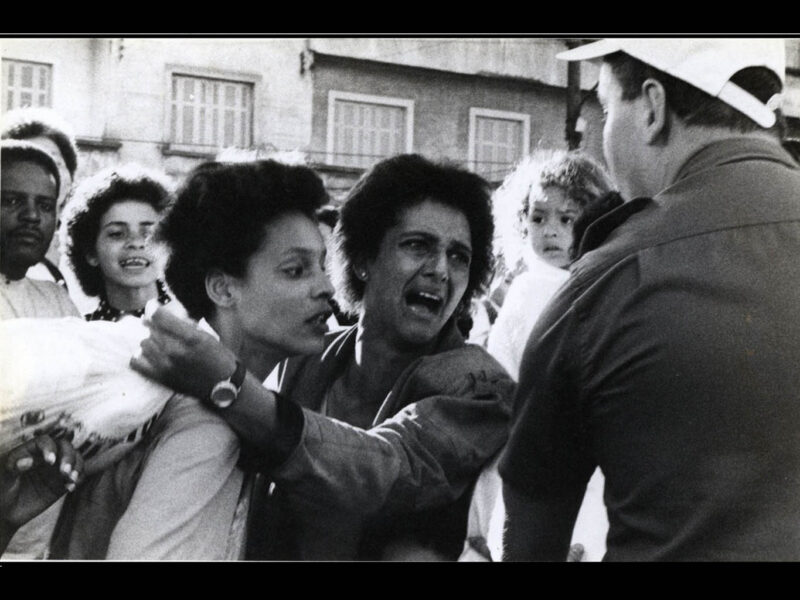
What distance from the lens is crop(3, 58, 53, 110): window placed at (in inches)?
148

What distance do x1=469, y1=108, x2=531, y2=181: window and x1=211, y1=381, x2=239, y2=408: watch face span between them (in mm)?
1221

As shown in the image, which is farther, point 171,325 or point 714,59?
point 171,325

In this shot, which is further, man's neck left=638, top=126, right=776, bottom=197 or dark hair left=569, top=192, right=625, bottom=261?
dark hair left=569, top=192, right=625, bottom=261

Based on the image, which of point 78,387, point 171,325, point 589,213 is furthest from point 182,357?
point 589,213

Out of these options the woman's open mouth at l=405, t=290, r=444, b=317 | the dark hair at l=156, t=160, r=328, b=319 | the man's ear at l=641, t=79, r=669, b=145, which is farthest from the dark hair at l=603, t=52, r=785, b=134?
the dark hair at l=156, t=160, r=328, b=319

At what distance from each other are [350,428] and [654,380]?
127 cm

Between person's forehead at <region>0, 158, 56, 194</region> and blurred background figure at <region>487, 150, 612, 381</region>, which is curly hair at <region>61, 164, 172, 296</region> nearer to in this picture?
person's forehead at <region>0, 158, 56, 194</region>

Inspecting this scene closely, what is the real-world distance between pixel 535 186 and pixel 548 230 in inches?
7.0

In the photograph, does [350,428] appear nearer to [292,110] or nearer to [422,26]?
[292,110]

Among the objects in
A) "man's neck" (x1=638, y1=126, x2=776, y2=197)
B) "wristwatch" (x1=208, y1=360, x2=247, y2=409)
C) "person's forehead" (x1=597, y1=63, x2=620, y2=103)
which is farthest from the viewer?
"wristwatch" (x1=208, y1=360, x2=247, y2=409)

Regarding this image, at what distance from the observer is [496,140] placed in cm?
388

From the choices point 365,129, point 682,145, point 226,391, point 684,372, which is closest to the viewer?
point 684,372

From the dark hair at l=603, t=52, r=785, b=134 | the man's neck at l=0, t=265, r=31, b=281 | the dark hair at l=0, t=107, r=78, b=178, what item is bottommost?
the man's neck at l=0, t=265, r=31, b=281

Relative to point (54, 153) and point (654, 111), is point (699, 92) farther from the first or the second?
point (54, 153)
